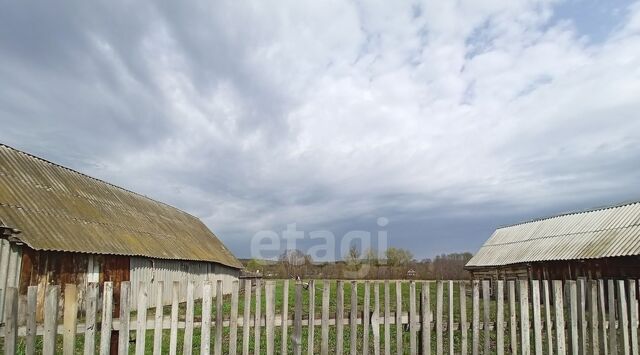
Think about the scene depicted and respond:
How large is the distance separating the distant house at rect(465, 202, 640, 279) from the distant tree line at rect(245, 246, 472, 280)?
96.1 feet

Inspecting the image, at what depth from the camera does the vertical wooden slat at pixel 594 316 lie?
640cm

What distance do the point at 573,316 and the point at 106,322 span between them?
605 centimetres

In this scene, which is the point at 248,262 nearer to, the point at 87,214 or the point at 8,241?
the point at 87,214

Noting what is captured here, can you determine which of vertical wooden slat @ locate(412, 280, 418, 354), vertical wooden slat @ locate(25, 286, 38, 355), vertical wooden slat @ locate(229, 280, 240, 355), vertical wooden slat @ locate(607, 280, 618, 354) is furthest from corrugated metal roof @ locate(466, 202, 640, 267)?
vertical wooden slat @ locate(25, 286, 38, 355)

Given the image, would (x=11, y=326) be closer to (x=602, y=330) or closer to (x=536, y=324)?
(x=536, y=324)

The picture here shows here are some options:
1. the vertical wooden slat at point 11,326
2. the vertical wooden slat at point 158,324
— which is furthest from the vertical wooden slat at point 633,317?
the vertical wooden slat at point 11,326

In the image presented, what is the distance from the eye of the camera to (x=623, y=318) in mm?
6559

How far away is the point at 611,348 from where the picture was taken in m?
6.49

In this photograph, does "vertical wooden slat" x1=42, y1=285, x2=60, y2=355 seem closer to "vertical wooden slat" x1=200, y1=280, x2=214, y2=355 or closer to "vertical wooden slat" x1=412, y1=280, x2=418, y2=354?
"vertical wooden slat" x1=200, y1=280, x2=214, y2=355

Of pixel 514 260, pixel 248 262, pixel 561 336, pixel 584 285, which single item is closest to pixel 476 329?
pixel 561 336

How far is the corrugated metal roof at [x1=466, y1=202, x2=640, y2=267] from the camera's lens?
22.8 metres

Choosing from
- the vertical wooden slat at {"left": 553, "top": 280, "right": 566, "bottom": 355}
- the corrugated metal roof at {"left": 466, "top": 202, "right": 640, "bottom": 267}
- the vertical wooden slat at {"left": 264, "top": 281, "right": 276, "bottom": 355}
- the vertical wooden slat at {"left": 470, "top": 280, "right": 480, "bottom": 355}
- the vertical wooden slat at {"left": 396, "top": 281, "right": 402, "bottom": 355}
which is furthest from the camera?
the corrugated metal roof at {"left": 466, "top": 202, "right": 640, "bottom": 267}

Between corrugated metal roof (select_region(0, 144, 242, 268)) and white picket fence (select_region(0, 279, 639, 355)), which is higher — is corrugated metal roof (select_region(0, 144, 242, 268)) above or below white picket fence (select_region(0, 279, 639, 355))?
above

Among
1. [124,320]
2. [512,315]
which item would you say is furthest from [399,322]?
[124,320]
